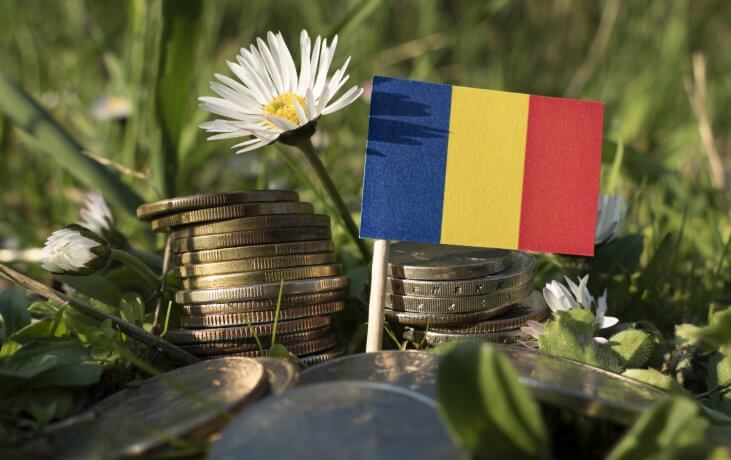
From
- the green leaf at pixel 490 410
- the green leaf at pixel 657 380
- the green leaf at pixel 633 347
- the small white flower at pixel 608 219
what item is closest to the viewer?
the green leaf at pixel 490 410

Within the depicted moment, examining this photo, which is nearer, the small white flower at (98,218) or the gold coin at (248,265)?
the gold coin at (248,265)

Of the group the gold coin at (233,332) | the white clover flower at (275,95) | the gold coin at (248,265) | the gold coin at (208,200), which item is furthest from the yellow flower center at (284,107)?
the gold coin at (233,332)

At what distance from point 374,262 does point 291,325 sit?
17 cm

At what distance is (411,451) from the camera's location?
70 cm

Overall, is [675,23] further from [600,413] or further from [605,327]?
[600,413]

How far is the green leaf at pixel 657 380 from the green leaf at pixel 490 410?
39cm

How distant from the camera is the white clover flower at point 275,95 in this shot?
1.14m

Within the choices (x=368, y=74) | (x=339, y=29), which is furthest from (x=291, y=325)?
(x=368, y=74)

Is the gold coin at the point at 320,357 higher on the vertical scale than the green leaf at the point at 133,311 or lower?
lower

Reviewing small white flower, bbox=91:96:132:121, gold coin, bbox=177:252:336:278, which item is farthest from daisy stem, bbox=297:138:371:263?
small white flower, bbox=91:96:132:121

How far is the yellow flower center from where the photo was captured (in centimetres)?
121

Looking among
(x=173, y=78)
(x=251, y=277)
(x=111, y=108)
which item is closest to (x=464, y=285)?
(x=251, y=277)

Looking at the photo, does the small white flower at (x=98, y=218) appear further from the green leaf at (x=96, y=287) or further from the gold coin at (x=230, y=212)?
the gold coin at (x=230, y=212)

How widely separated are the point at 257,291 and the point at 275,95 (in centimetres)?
37
